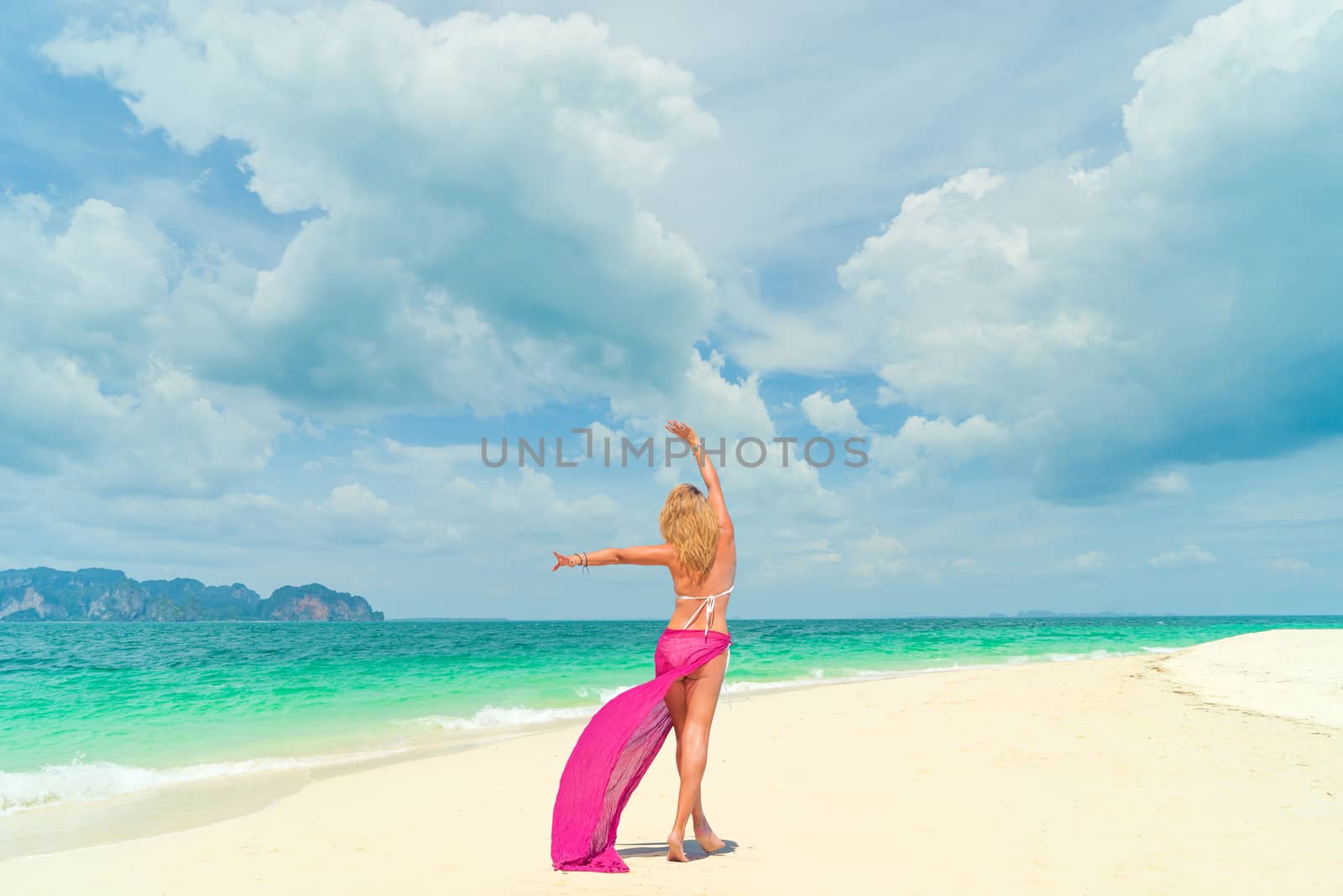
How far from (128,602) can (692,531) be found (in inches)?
8282

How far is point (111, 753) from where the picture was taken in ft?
38.8

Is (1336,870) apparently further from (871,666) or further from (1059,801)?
(871,666)

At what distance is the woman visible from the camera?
16.4 feet

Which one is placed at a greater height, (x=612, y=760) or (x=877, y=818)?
(x=612, y=760)

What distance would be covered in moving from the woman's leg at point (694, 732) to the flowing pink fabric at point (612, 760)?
0.12 metres

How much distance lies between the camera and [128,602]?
561 feet

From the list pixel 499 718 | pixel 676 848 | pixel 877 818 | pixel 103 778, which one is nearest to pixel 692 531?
pixel 676 848

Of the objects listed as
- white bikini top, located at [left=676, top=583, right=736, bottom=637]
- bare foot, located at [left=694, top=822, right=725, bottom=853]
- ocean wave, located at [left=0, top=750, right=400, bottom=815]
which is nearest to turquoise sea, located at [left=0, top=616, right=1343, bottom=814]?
ocean wave, located at [left=0, top=750, right=400, bottom=815]

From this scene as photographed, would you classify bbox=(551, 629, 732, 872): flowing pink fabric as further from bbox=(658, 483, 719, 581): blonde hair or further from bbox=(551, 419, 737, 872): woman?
bbox=(658, 483, 719, 581): blonde hair

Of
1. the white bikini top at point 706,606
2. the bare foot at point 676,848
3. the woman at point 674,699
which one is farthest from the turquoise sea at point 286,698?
the white bikini top at point 706,606

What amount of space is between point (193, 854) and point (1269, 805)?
929 cm

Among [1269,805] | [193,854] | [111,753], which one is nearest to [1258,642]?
[1269,805]

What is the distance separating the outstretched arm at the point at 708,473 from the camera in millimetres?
5285

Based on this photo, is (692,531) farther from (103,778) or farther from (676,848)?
(103,778)
